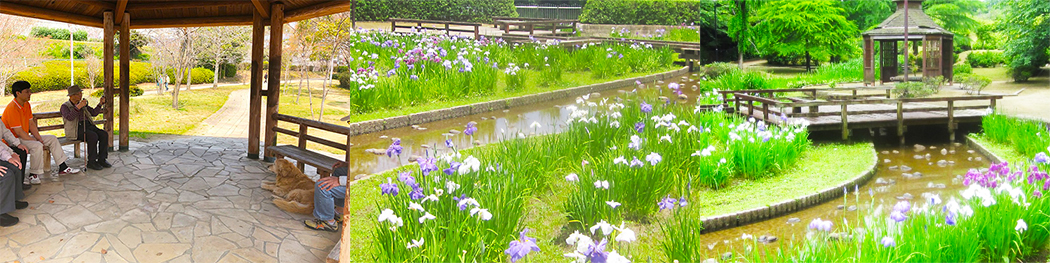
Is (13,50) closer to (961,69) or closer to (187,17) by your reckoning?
(187,17)

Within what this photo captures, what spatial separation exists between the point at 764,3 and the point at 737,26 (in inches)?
15.0

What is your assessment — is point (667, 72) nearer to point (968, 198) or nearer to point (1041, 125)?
point (968, 198)

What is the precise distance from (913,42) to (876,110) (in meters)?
0.44

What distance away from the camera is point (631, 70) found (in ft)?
9.27

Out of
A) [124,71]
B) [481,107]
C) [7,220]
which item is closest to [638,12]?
[481,107]

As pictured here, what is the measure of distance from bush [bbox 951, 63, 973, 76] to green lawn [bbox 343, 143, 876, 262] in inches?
25.2

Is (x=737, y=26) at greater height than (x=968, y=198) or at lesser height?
greater

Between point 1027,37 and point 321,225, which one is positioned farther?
point 321,225

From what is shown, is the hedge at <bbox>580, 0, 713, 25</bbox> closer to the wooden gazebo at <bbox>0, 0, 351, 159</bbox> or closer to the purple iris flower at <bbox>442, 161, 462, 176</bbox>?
the purple iris flower at <bbox>442, 161, 462, 176</bbox>

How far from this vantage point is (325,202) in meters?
5.77

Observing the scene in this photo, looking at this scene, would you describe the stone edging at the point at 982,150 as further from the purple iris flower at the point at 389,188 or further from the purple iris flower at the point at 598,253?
the purple iris flower at the point at 389,188

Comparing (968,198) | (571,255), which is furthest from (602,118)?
(968,198)

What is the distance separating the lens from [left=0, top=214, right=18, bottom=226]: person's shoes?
558cm

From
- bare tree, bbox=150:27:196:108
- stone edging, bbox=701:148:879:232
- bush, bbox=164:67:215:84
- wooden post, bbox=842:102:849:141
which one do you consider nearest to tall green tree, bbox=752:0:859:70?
wooden post, bbox=842:102:849:141
